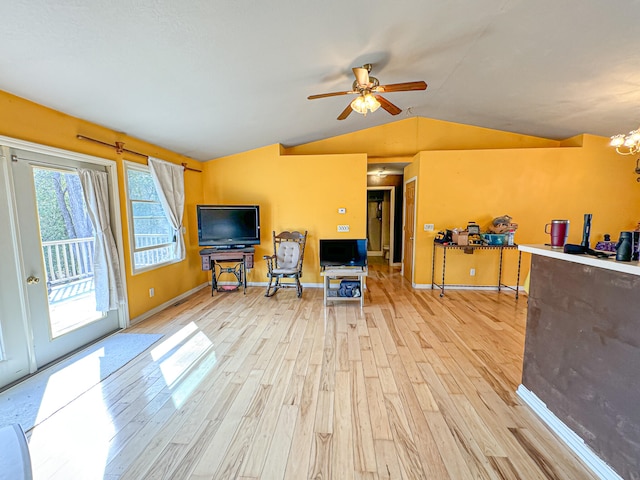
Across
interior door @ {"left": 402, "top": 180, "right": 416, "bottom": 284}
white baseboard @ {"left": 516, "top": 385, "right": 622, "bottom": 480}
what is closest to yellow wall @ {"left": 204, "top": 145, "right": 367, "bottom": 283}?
interior door @ {"left": 402, "top": 180, "right": 416, "bottom": 284}

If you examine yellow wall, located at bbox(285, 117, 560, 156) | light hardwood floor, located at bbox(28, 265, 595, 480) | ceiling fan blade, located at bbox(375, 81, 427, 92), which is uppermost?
yellow wall, located at bbox(285, 117, 560, 156)

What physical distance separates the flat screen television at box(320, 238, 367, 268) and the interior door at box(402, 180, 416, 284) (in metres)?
1.54

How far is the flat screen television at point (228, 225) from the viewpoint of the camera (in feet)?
14.3

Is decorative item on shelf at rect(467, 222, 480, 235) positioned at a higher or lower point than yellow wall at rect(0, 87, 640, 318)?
lower

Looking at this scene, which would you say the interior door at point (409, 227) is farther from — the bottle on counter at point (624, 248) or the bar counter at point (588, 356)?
the bottle on counter at point (624, 248)

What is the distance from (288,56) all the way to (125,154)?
242 centimetres

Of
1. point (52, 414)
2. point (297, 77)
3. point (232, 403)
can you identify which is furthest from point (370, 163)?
point (52, 414)

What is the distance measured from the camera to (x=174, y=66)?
6.98 ft

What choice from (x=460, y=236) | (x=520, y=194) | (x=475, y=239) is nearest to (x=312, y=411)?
(x=460, y=236)

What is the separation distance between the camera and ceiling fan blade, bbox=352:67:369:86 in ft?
7.30

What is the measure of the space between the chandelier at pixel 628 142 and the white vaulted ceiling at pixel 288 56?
10.2 inches

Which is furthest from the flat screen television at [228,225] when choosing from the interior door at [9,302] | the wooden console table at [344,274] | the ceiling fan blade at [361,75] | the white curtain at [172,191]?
the ceiling fan blade at [361,75]

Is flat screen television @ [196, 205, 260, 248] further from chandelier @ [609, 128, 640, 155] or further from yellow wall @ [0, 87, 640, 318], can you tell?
chandelier @ [609, 128, 640, 155]

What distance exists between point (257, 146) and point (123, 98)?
2342 mm
